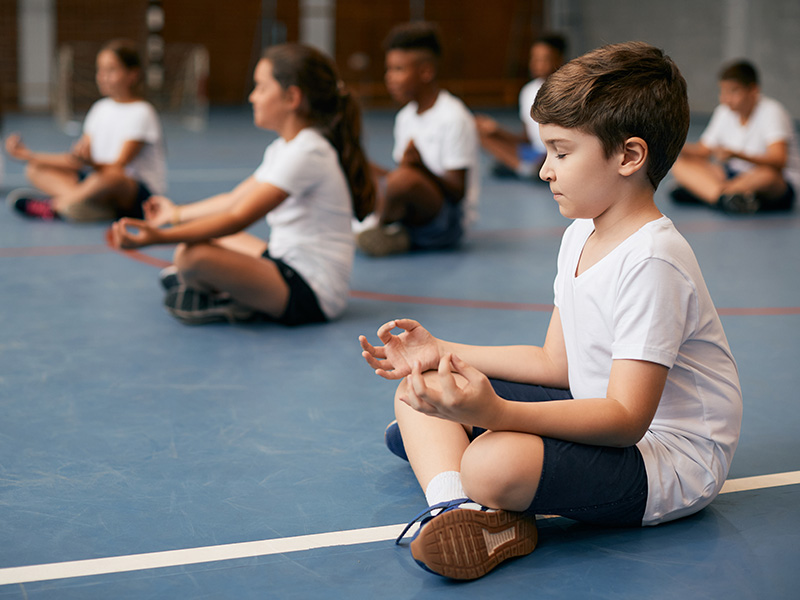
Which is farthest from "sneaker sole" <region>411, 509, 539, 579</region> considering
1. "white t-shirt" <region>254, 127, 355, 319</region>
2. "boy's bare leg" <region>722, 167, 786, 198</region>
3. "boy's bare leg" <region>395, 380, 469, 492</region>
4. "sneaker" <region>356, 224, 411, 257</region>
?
"boy's bare leg" <region>722, 167, 786, 198</region>

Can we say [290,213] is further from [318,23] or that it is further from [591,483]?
[318,23]

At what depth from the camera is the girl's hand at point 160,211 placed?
9.90ft

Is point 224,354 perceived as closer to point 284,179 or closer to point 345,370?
point 345,370

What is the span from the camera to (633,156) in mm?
1469

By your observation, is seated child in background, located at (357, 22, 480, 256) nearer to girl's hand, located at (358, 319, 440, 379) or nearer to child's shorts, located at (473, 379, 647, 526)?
girl's hand, located at (358, 319, 440, 379)

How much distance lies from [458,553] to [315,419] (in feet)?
2.65

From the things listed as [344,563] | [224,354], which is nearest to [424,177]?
[224,354]

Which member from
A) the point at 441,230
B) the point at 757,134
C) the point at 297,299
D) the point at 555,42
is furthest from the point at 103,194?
the point at 757,134

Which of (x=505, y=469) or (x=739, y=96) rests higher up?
(x=739, y=96)

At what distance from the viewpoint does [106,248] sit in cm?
419

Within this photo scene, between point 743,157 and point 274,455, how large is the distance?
3825 millimetres

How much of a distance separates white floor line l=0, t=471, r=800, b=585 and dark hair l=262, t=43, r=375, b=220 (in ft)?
5.62

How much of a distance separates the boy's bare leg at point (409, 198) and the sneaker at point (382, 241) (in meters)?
0.06

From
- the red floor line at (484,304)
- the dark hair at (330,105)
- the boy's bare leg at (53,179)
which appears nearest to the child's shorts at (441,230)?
the red floor line at (484,304)
